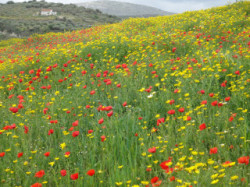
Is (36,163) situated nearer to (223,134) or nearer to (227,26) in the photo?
(223,134)

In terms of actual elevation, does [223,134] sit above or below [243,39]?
below

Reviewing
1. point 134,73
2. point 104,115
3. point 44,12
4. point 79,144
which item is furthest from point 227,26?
point 44,12

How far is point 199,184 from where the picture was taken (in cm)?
196

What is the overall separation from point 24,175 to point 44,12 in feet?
157

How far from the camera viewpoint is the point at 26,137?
3.51 m

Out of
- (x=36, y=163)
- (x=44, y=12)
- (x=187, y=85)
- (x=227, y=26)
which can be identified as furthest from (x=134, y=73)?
(x=44, y=12)

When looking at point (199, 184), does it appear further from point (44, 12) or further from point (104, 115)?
point (44, 12)

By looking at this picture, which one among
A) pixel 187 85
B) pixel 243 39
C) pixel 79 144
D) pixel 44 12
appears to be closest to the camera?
pixel 79 144

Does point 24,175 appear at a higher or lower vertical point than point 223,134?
lower

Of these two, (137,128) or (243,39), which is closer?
(137,128)

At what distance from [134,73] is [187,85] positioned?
1.52 metres

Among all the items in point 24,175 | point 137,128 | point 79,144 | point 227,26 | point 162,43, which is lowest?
point 24,175

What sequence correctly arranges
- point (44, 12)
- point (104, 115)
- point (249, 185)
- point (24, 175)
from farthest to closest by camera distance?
point (44, 12)
point (104, 115)
point (24, 175)
point (249, 185)

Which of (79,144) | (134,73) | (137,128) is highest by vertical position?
(134,73)
